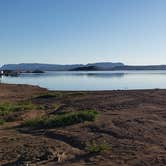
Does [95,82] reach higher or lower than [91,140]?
higher

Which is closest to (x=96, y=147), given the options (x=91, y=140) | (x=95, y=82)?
(x=91, y=140)

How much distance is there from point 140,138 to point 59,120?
362cm

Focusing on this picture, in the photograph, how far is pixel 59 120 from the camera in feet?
47.1

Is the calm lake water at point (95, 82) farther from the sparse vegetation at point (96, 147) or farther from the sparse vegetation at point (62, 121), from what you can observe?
the sparse vegetation at point (96, 147)

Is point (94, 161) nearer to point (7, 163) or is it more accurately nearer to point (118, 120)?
point (7, 163)

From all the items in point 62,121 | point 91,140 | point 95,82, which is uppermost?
point 95,82

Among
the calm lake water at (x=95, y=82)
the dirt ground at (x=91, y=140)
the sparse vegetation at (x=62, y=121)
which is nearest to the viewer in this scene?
the dirt ground at (x=91, y=140)

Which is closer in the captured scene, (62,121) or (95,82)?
(62,121)

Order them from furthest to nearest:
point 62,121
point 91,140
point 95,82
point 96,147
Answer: point 95,82
point 62,121
point 91,140
point 96,147

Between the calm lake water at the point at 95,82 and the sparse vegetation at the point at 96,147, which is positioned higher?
the calm lake water at the point at 95,82

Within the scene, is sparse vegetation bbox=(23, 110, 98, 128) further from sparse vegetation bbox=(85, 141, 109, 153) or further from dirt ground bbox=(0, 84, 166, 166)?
sparse vegetation bbox=(85, 141, 109, 153)

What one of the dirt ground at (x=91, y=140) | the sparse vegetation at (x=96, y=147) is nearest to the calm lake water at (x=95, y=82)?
the dirt ground at (x=91, y=140)

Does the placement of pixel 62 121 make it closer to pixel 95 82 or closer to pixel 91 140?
pixel 91 140

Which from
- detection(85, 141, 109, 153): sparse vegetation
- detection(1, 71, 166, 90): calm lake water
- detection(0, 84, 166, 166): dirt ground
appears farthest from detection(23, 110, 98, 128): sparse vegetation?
detection(1, 71, 166, 90): calm lake water
